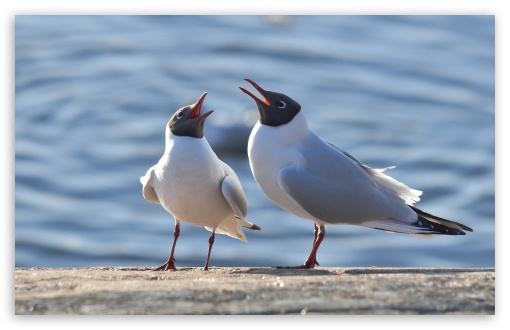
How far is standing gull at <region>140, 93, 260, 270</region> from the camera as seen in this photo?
239 inches

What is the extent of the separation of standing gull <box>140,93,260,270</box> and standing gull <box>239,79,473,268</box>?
0.67 feet

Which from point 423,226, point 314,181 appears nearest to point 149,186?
point 314,181

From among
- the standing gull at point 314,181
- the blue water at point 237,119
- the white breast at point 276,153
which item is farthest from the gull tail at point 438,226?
the blue water at point 237,119

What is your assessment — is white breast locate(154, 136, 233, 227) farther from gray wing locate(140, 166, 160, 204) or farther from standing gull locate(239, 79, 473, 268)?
standing gull locate(239, 79, 473, 268)

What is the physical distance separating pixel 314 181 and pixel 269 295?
1.07 meters

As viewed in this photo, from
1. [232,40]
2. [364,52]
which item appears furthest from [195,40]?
[364,52]

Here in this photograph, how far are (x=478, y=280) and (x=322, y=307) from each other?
91 centimetres

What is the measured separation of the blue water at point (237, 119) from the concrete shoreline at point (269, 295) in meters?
7.31

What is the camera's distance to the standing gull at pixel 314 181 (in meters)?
6.10

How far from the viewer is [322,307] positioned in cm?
516

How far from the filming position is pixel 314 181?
6.15 meters

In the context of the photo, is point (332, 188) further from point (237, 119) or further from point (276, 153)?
point (237, 119)

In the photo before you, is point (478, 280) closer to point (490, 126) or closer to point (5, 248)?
point (5, 248)

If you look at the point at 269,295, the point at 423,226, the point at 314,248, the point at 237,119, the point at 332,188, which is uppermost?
the point at 237,119
